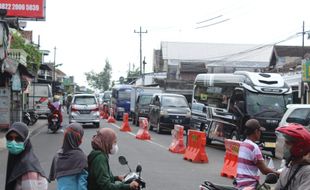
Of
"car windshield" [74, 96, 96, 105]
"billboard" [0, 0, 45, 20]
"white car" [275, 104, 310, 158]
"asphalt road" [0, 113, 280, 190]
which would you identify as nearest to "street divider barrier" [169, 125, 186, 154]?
"asphalt road" [0, 113, 280, 190]

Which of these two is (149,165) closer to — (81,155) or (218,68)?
(81,155)

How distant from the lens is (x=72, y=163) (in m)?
5.16

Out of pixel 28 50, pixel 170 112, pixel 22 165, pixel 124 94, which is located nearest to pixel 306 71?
pixel 170 112

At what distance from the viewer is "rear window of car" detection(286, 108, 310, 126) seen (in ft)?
49.5

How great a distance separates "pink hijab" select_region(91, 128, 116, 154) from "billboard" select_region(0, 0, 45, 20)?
110 ft

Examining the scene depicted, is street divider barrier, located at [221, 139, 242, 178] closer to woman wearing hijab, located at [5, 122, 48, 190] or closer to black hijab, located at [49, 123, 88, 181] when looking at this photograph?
black hijab, located at [49, 123, 88, 181]

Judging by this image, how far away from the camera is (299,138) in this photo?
3.97 metres

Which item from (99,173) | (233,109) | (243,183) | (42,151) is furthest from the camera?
(233,109)

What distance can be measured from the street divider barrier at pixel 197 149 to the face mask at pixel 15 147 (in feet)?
36.6

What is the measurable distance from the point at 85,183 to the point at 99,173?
9.9 inches

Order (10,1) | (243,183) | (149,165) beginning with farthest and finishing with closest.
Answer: (10,1) < (149,165) < (243,183)

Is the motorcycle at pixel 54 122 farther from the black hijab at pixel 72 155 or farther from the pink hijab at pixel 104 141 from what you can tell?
the pink hijab at pixel 104 141

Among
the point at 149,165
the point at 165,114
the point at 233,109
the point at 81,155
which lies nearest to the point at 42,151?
the point at 149,165

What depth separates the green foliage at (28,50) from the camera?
126 ft
